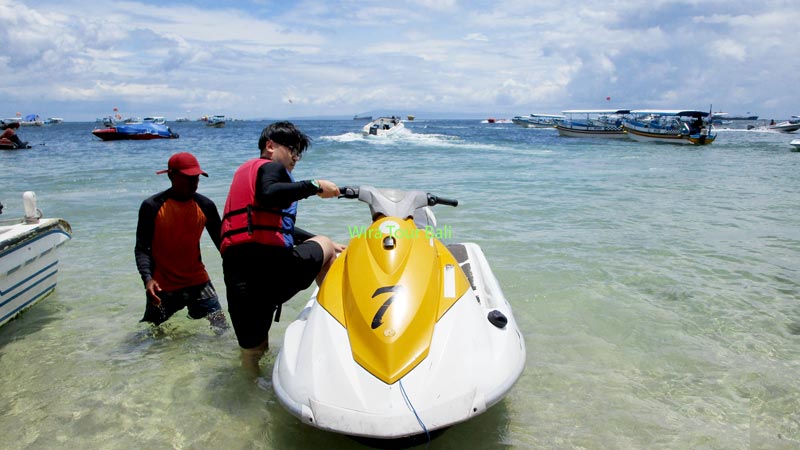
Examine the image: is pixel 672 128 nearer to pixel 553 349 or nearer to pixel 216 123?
pixel 553 349

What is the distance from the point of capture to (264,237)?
9.25 ft

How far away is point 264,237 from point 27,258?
8.24ft

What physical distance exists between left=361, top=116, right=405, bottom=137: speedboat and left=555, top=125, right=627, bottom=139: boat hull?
46.3 ft

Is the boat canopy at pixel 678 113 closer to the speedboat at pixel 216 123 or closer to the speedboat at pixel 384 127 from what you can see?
the speedboat at pixel 384 127

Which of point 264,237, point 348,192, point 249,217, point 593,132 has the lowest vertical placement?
point 264,237

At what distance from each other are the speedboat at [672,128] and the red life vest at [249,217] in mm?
35835

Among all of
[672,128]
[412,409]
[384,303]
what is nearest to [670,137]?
[672,128]

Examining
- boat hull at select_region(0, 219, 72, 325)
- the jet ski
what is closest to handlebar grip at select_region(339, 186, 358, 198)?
the jet ski

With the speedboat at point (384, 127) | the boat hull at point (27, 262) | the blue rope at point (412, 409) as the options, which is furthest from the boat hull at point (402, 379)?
the speedboat at point (384, 127)

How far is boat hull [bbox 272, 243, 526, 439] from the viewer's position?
203 cm

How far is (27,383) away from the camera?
3.39m

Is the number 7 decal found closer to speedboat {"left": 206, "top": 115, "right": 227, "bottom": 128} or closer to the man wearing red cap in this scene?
the man wearing red cap

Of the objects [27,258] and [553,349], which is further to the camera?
[27,258]

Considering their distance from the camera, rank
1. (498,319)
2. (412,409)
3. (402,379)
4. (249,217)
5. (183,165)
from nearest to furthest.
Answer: (412,409)
(402,379)
(498,319)
(249,217)
(183,165)
